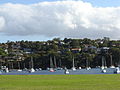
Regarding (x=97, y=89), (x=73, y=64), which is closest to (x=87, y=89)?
(x=97, y=89)

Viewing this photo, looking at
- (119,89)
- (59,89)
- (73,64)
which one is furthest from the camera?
(73,64)

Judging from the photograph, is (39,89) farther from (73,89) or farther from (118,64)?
(118,64)

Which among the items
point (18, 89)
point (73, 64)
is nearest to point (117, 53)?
point (73, 64)

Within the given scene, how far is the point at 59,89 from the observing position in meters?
42.4

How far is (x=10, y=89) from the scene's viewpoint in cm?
4356

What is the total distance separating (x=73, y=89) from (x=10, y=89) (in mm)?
7167

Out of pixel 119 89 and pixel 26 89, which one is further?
pixel 26 89

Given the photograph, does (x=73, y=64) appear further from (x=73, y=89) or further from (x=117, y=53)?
(x=73, y=89)

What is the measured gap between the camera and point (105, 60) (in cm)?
19838

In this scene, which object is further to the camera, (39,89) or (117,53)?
(117,53)

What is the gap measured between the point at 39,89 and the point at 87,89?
5.31 meters

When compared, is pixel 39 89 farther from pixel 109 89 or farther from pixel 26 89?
pixel 109 89

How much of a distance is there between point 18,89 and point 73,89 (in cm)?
626

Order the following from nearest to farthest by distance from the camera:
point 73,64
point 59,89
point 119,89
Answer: point 119,89, point 59,89, point 73,64
